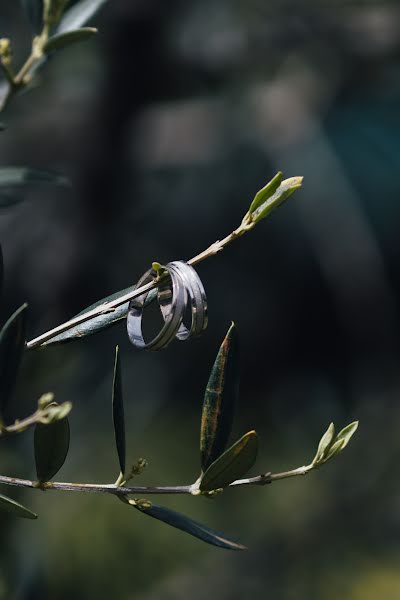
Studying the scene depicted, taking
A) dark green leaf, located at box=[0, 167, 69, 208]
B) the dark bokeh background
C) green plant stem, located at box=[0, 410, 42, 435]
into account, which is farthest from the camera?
the dark bokeh background

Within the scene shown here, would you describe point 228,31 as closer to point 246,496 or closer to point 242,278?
point 242,278

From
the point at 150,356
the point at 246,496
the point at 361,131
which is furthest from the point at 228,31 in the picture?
the point at 246,496

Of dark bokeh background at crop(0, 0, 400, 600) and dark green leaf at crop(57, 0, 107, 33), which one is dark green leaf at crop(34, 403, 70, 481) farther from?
dark bokeh background at crop(0, 0, 400, 600)

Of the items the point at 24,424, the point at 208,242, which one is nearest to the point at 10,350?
the point at 24,424

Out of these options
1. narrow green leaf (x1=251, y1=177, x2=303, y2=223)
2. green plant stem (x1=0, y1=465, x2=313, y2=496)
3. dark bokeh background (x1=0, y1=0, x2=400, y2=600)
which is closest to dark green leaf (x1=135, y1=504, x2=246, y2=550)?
green plant stem (x1=0, y1=465, x2=313, y2=496)

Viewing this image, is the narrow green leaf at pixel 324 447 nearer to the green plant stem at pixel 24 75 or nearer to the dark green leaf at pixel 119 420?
the dark green leaf at pixel 119 420

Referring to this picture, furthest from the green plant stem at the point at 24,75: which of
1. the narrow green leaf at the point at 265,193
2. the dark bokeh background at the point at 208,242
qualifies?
the dark bokeh background at the point at 208,242
